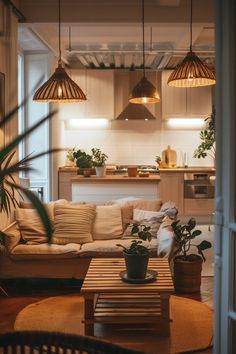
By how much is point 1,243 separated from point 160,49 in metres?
4.86

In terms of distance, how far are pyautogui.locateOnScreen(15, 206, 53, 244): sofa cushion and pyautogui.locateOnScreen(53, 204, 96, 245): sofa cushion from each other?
0.58ft

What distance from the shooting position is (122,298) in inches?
169

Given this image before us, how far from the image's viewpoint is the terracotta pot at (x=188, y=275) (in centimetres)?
516

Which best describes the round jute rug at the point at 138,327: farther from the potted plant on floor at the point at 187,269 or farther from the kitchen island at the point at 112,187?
the kitchen island at the point at 112,187

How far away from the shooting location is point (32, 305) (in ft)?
15.4

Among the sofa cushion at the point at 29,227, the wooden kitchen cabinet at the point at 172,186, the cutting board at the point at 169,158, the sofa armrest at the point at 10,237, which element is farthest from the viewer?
the cutting board at the point at 169,158

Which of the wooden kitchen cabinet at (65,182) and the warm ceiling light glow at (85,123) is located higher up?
the warm ceiling light glow at (85,123)

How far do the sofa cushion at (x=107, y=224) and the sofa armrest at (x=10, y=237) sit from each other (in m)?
0.91

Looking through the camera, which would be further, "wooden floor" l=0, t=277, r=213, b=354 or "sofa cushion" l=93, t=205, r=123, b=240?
"sofa cushion" l=93, t=205, r=123, b=240

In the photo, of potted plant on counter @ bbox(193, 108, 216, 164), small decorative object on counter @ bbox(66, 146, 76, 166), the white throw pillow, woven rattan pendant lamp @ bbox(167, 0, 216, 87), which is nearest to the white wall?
small decorative object on counter @ bbox(66, 146, 76, 166)

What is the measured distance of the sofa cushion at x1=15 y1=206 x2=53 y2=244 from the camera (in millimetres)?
5363

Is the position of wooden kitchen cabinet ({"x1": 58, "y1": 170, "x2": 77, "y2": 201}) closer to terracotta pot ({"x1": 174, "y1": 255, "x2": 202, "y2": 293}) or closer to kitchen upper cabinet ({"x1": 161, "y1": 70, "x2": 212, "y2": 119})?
kitchen upper cabinet ({"x1": 161, "y1": 70, "x2": 212, "y2": 119})

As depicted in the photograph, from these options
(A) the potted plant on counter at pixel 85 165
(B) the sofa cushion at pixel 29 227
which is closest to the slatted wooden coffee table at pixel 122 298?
(B) the sofa cushion at pixel 29 227

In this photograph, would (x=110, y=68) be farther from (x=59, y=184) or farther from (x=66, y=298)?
(x=66, y=298)
